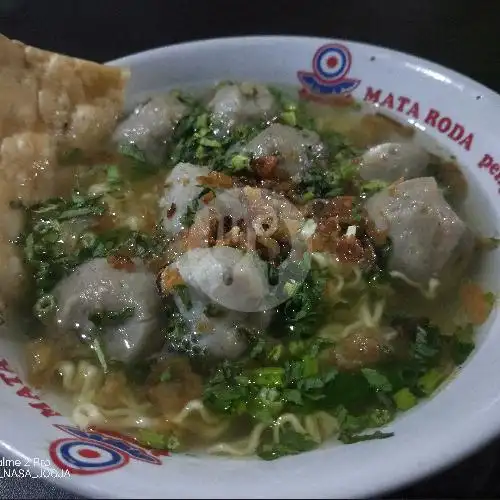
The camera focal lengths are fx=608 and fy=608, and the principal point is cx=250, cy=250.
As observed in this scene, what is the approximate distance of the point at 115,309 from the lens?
1.62 metres

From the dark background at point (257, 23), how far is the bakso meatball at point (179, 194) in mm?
1172

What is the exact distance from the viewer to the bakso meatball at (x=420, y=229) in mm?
1735

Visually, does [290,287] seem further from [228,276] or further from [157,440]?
A: [157,440]

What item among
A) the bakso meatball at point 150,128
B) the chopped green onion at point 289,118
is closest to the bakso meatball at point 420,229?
the chopped green onion at point 289,118

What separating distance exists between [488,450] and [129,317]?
3.14 feet

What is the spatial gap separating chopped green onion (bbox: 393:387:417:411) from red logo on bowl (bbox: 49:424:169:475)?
1.89ft

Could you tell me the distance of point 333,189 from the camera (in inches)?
77.3

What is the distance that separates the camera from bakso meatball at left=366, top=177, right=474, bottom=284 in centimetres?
174

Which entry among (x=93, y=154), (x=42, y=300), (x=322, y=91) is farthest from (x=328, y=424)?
(x=322, y=91)

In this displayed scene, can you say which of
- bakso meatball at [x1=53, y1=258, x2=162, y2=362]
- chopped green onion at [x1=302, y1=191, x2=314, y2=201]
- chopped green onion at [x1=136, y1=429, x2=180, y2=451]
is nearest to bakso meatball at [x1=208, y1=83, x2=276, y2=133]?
chopped green onion at [x1=302, y1=191, x2=314, y2=201]

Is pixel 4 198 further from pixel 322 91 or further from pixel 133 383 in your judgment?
pixel 322 91

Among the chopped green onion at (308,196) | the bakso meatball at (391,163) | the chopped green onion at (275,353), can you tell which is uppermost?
the bakso meatball at (391,163)

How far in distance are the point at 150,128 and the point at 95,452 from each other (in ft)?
3.92

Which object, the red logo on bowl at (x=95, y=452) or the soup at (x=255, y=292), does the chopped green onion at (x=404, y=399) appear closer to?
the soup at (x=255, y=292)
